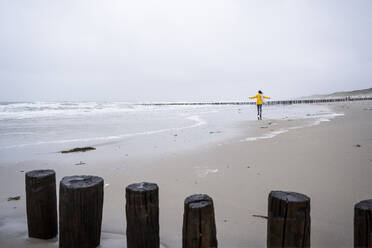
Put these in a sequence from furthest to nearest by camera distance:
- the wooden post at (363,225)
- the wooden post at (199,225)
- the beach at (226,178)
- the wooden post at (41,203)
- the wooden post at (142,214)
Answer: the beach at (226,178) < the wooden post at (41,203) < the wooden post at (142,214) < the wooden post at (199,225) < the wooden post at (363,225)

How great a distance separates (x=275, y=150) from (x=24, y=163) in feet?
18.0

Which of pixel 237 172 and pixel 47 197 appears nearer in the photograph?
pixel 47 197

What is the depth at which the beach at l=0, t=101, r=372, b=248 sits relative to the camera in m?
2.61

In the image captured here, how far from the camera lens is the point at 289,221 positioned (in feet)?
5.30

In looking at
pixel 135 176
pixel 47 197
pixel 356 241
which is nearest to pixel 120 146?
pixel 135 176

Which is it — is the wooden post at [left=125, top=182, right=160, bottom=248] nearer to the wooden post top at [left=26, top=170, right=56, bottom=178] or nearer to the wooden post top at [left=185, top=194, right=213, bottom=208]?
the wooden post top at [left=185, top=194, right=213, bottom=208]

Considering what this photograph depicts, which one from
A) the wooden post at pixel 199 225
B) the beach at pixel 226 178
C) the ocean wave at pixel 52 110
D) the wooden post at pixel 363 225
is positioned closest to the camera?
the wooden post at pixel 363 225

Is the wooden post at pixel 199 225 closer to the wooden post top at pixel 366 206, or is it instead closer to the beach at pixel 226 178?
the beach at pixel 226 178

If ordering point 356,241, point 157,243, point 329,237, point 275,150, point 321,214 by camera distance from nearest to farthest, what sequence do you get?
point 356,241, point 157,243, point 329,237, point 321,214, point 275,150

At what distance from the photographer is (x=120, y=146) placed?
7316 millimetres

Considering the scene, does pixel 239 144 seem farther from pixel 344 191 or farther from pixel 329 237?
pixel 329 237

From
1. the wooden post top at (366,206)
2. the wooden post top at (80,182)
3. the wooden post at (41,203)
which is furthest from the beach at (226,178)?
the wooden post top at (366,206)

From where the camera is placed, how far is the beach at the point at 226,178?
2607 millimetres

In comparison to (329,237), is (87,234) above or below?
above
